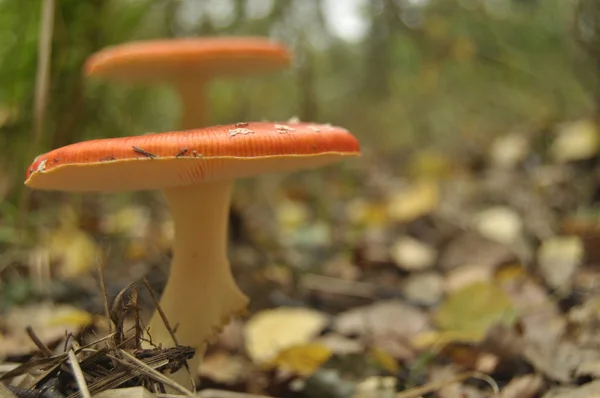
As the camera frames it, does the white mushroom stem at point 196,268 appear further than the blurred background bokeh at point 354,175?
No

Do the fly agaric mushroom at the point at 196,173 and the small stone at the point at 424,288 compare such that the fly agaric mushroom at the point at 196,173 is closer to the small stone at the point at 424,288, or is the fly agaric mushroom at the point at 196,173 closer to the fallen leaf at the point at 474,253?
the small stone at the point at 424,288

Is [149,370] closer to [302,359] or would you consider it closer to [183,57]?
[302,359]

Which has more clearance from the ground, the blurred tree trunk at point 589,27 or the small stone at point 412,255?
the blurred tree trunk at point 589,27

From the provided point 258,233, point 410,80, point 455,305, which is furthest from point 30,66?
point 410,80

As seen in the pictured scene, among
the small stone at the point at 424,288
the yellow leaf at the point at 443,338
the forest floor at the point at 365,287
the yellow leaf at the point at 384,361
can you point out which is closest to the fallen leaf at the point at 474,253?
the forest floor at the point at 365,287

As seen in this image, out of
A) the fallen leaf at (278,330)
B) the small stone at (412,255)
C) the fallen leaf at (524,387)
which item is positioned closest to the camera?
the fallen leaf at (524,387)

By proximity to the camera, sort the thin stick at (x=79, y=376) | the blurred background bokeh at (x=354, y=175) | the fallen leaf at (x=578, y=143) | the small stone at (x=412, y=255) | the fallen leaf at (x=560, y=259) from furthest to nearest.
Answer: the fallen leaf at (x=578, y=143) < the small stone at (x=412, y=255) < the blurred background bokeh at (x=354, y=175) < the fallen leaf at (x=560, y=259) < the thin stick at (x=79, y=376)

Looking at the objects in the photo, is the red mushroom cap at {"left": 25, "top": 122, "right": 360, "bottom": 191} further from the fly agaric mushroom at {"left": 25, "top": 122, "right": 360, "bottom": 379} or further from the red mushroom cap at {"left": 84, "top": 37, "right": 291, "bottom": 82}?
the red mushroom cap at {"left": 84, "top": 37, "right": 291, "bottom": 82}
